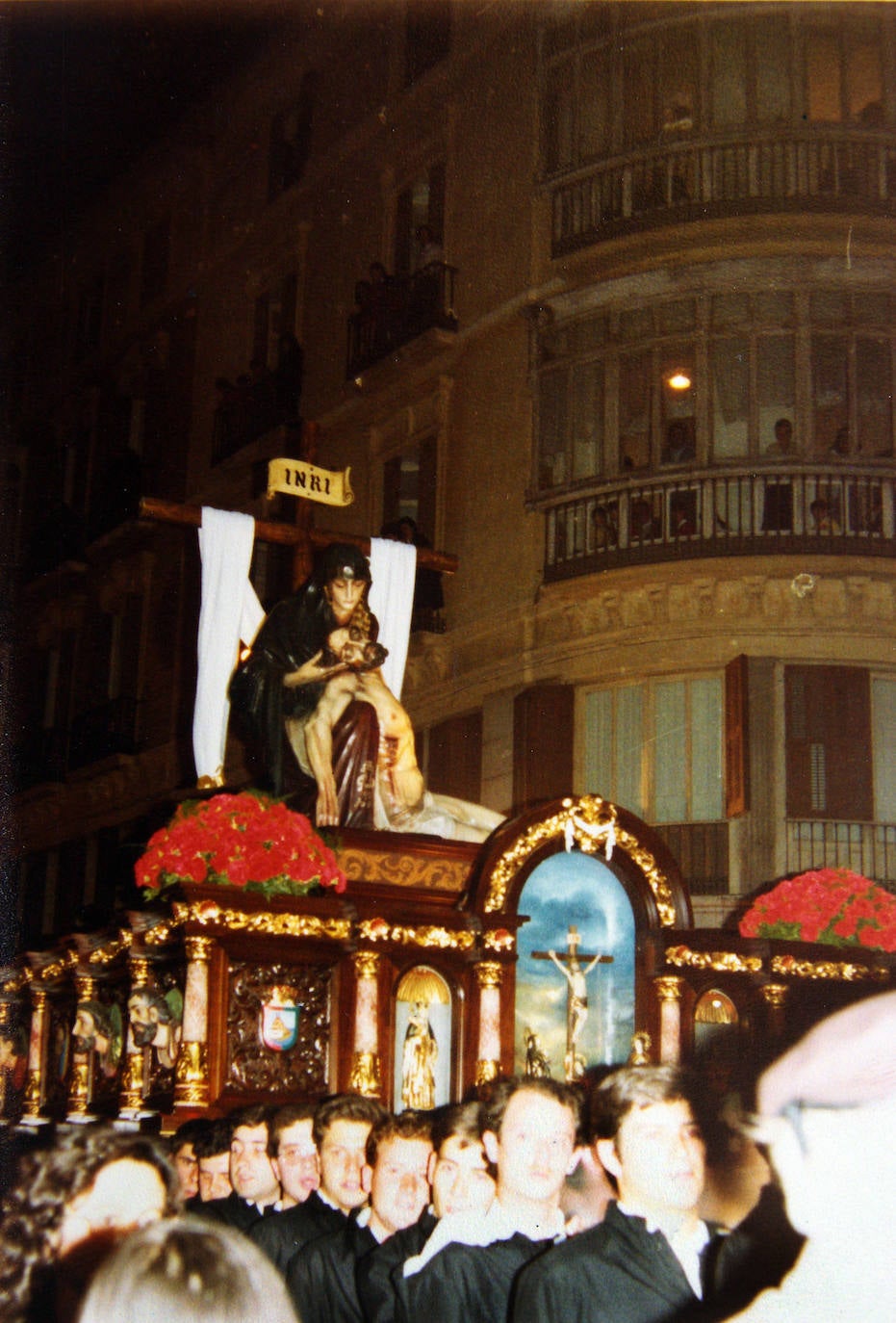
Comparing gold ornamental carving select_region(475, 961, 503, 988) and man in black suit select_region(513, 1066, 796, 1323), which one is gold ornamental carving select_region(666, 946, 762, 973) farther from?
man in black suit select_region(513, 1066, 796, 1323)

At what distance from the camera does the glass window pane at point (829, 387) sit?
18031mm

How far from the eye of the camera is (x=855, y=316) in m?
18.0

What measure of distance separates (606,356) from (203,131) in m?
9.55

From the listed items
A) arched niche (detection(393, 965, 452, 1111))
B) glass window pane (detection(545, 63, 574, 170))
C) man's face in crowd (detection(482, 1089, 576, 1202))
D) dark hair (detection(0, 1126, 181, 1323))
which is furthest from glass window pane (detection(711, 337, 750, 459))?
dark hair (detection(0, 1126, 181, 1323))

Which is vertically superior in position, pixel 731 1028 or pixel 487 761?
pixel 487 761

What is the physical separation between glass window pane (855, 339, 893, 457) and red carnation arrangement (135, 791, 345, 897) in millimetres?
11098

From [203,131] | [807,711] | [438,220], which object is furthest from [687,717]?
[203,131]

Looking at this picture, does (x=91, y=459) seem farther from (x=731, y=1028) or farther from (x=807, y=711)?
(x=731, y=1028)

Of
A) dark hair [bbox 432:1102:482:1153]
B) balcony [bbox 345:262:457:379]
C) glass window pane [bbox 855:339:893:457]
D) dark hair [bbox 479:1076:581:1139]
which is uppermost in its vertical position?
balcony [bbox 345:262:457:379]

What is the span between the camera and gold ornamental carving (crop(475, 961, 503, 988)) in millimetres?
9266

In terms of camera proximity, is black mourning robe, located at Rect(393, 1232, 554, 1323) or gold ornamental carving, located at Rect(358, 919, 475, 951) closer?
black mourning robe, located at Rect(393, 1232, 554, 1323)

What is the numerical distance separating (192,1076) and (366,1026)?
3.55ft

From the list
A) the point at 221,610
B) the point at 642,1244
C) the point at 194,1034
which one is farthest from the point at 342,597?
the point at 642,1244

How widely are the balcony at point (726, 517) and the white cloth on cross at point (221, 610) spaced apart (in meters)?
7.86
